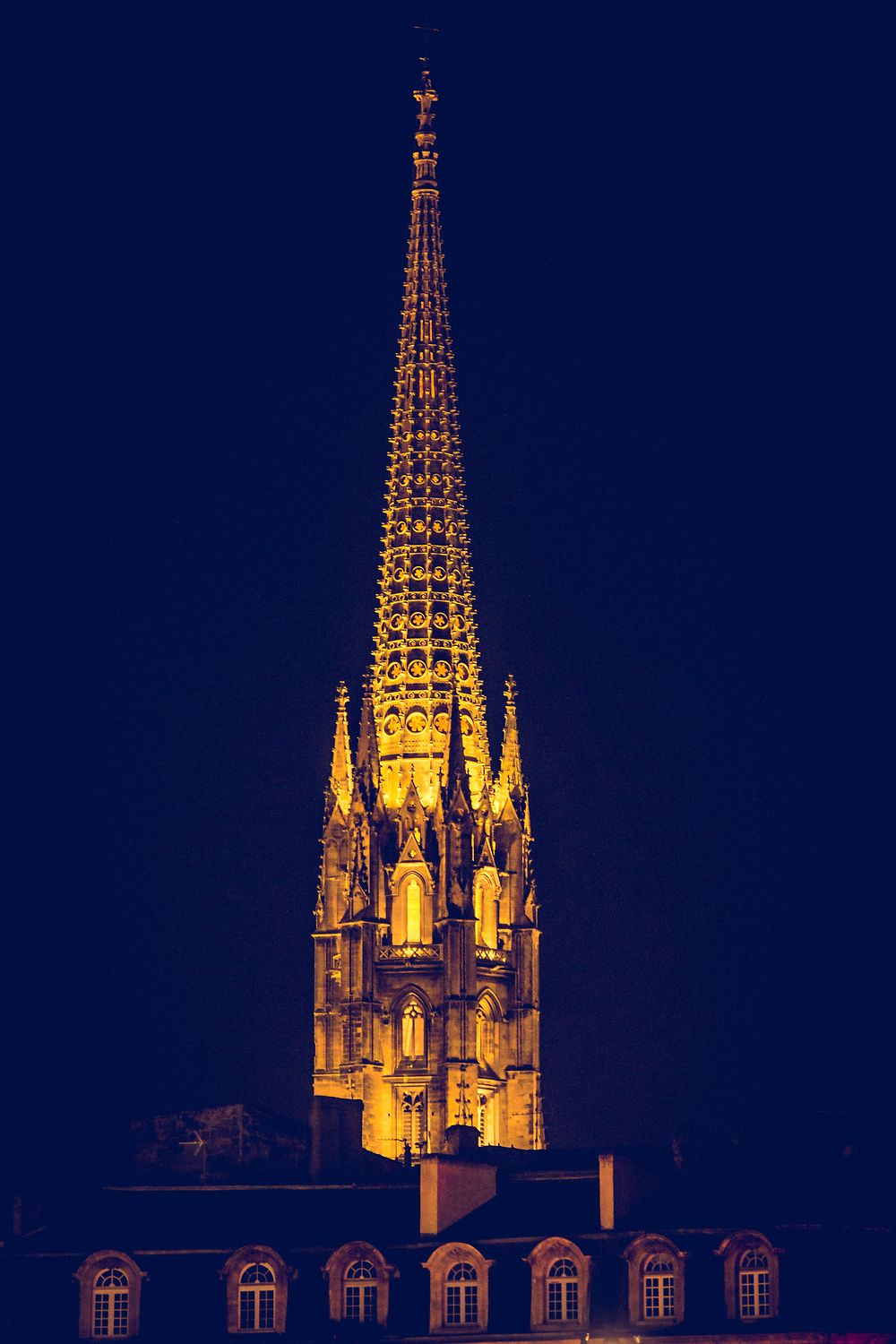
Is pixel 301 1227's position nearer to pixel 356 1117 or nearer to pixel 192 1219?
pixel 192 1219

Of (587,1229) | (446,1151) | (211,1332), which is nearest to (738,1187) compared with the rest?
(587,1229)

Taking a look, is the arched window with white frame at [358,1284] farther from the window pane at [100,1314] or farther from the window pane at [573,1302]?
the window pane at [100,1314]

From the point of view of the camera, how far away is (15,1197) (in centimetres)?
16375

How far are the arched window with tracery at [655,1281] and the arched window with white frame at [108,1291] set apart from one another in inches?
573

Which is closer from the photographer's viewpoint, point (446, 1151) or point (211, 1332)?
point (211, 1332)

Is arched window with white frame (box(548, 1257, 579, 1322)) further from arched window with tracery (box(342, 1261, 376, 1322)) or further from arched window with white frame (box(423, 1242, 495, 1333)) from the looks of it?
arched window with tracery (box(342, 1261, 376, 1322))

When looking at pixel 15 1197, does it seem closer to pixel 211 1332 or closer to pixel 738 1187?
pixel 211 1332

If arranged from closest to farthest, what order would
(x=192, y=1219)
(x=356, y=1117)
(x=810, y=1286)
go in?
(x=810, y=1286) → (x=192, y=1219) → (x=356, y=1117)

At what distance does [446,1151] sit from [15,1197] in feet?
118

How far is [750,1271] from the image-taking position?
515 ft

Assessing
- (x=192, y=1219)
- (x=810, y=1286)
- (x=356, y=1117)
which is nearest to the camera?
(x=810, y=1286)

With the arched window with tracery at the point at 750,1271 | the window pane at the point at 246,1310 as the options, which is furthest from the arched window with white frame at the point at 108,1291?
the arched window with tracery at the point at 750,1271

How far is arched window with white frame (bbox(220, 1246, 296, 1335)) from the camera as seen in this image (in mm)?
159625

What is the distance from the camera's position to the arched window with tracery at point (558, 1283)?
158 m
